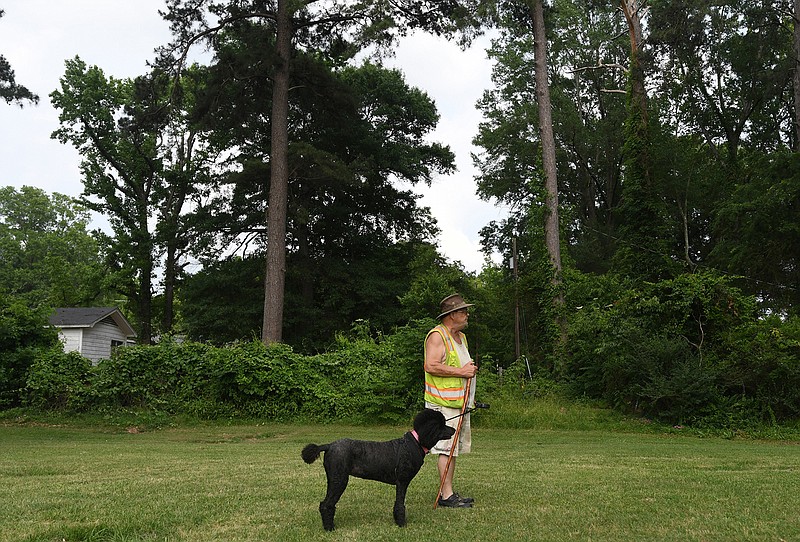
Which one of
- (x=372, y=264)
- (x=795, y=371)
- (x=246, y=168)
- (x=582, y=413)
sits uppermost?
(x=246, y=168)

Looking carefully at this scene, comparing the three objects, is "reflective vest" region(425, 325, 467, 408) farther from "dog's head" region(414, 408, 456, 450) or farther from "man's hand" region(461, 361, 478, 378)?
"dog's head" region(414, 408, 456, 450)

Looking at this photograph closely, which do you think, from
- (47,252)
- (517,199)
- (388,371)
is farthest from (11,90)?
(47,252)

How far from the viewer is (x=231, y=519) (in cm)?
522

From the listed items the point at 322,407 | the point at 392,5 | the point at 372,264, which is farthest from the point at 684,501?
the point at 372,264

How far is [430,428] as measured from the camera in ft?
17.4

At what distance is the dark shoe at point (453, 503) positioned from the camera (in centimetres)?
575

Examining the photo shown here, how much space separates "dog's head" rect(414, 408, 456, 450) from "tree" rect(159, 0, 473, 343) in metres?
17.1

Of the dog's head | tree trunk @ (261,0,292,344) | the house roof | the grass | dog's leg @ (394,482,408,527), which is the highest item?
tree trunk @ (261,0,292,344)

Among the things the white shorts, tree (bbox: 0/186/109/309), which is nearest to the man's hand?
the white shorts

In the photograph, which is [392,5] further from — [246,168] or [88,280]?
[88,280]

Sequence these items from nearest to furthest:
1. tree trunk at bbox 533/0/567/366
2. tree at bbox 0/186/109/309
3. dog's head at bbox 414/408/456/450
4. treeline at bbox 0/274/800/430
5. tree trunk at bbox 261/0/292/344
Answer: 1. dog's head at bbox 414/408/456/450
2. treeline at bbox 0/274/800/430
3. tree trunk at bbox 533/0/567/366
4. tree trunk at bbox 261/0/292/344
5. tree at bbox 0/186/109/309

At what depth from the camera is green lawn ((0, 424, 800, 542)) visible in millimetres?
4801

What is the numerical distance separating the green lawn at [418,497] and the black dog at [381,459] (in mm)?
229

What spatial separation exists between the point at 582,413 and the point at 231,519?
12916mm
